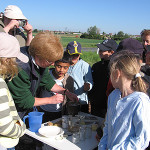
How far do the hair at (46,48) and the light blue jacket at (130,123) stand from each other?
83 cm

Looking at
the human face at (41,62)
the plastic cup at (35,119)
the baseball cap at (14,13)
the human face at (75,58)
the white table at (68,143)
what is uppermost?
the baseball cap at (14,13)

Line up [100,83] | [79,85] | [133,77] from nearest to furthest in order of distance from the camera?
[133,77]
[79,85]
[100,83]

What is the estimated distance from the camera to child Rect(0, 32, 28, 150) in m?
1.35

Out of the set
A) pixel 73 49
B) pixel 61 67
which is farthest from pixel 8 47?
pixel 73 49

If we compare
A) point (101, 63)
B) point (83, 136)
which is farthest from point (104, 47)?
point (83, 136)

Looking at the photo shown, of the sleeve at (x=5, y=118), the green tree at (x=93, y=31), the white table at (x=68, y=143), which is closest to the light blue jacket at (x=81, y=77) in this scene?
the white table at (x=68, y=143)

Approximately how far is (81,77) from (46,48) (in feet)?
3.98

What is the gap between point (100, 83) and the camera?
3.22m

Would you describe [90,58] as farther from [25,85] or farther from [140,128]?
[140,128]

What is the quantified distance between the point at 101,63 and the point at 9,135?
2.23 metres

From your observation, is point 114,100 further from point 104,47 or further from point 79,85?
point 104,47

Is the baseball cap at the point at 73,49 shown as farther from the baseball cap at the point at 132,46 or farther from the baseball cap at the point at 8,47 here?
the baseball cap at the point at 8,47

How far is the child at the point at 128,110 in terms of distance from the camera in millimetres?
1405

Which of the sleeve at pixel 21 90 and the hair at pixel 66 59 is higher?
the hair at pixel 66 59
